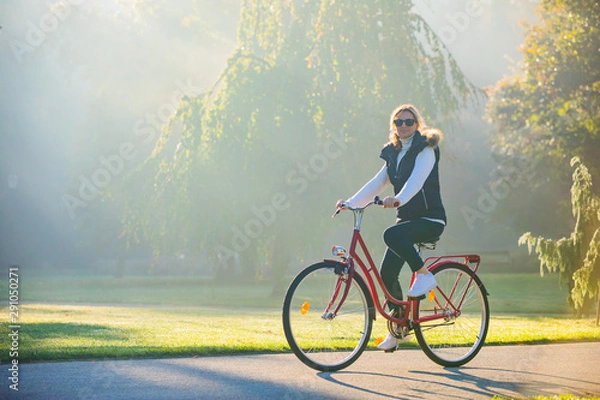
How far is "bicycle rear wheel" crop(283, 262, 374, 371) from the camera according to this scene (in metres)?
5.31

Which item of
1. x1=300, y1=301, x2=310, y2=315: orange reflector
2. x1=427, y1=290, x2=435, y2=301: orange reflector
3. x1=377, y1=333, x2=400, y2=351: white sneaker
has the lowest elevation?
x1=377, y1=333, x2=400, y2=351: white sneaker

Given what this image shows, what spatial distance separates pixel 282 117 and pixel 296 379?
568 inches

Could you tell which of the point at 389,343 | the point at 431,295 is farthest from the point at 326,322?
the point at 431,295

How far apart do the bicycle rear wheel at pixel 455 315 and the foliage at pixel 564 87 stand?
60.5ft

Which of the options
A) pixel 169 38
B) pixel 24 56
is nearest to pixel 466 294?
pixel 169 38

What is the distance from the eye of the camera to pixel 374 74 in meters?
18.9

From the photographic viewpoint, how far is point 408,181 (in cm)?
558

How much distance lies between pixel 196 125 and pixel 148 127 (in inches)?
507

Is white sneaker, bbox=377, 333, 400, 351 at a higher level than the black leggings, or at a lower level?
lower

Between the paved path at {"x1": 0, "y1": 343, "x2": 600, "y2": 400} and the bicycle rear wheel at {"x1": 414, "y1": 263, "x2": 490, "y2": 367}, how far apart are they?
0.13 metres

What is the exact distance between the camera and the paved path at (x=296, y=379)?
440 centimetres

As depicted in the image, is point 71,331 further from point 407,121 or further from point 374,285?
point 407,121

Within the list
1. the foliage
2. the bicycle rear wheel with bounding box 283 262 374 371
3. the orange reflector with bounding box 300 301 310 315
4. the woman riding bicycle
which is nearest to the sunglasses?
the woman riding bicycle

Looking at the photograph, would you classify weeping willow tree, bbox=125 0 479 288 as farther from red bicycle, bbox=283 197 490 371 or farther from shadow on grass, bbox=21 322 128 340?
red bicycle, bbox=283 197 490 371
